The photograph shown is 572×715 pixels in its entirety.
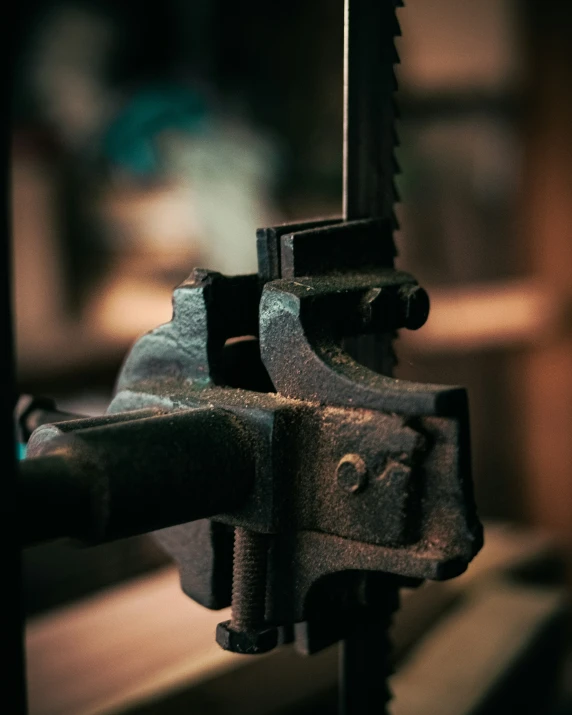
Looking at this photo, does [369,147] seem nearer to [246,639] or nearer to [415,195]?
[246,639]

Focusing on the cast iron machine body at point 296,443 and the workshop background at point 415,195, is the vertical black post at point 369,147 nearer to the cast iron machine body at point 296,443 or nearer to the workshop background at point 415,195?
the cast iron machine body at point 296,443

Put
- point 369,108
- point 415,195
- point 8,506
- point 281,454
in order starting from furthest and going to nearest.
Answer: point 415,195, point 369,108, point 281,454, point 8,506

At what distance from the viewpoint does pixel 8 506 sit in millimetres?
357

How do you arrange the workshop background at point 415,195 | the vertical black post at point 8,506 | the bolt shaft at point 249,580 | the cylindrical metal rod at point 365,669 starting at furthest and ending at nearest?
the workshop background at point 415,195 < the cylindrical metal rod at point 365,669 < the bolt shaft at point 249,580 < the vertical black post at point 8,506

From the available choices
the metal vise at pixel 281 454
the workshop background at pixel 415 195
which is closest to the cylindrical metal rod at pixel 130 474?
the metal vise at pixel 281 454

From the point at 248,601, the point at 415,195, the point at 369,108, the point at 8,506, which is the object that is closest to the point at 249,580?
the point at 248,601

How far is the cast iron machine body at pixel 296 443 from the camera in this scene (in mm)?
417

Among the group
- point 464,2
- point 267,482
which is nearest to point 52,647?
point 267,482

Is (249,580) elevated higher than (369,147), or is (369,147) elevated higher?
(369,147)

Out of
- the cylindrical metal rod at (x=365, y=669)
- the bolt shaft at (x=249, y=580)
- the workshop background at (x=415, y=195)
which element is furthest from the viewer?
the workshop background at (x=415, y=195)

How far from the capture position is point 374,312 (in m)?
0.51

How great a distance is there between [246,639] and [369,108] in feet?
1.02

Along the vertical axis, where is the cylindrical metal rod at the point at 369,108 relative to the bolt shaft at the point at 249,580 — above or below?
above

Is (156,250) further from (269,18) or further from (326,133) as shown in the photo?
(269,18)
